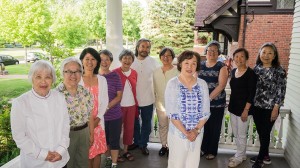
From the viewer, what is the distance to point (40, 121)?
2.12m

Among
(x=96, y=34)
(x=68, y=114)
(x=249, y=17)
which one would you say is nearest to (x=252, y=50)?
(x=249, y=17)

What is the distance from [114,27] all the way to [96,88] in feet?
7.05

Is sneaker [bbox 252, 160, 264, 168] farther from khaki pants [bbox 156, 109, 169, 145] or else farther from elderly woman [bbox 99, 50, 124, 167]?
elderly woman [bbox 99, 50, 124, 167]

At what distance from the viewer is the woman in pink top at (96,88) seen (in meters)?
2.92

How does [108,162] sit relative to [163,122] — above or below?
below

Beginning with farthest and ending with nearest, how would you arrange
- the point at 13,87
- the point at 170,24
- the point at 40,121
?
the point at 170,24
the point at 13,87
the point at 40,121

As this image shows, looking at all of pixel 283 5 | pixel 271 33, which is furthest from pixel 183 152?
pixel 283 5

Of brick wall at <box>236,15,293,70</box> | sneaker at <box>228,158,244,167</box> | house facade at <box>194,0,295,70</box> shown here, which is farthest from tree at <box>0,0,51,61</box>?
sneaker at <box>228,158,244,167</box>

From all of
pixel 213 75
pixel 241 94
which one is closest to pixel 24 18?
pixel 213 75

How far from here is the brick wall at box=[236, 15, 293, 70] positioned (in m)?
11.2

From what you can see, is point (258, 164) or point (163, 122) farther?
point (163, 122)

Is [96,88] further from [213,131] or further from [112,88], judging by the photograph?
[213,131]

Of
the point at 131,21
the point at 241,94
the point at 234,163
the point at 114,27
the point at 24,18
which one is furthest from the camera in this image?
the point at 131,21

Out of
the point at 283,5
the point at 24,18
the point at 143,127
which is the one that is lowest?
the point at 143,127
